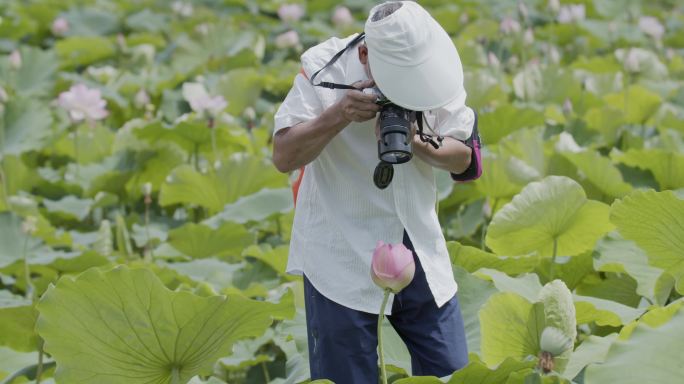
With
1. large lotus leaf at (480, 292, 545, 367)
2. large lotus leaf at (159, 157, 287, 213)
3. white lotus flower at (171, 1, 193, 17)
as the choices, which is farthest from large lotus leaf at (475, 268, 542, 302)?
white lotus flower at (171, 1, 193, 17)

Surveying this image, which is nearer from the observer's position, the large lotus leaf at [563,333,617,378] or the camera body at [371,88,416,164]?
the camera body at [371,88,416,164]

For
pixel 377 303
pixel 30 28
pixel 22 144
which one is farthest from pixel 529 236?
pixel 30 28

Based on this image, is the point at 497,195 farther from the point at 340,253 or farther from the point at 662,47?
the point at 662,47

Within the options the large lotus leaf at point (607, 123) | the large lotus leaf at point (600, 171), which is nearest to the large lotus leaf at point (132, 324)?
the large lotus leaf at point (600, 171)

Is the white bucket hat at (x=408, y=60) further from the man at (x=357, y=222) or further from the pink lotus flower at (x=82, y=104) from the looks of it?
the pink lotus flower at (x=82, y=104)

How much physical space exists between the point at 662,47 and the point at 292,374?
3.72 m

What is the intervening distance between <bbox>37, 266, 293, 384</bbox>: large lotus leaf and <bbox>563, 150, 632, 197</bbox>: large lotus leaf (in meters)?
1.20

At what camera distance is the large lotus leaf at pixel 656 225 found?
1885mm

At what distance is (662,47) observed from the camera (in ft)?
17.5

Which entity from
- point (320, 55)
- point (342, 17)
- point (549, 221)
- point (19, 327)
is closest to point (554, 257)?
point (549, 221)

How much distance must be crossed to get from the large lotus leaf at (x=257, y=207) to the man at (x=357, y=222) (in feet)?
3.56

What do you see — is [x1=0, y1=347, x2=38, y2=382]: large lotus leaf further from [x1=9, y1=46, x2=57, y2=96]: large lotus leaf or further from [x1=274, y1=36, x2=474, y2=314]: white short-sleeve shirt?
[x1=9, y1=46, x2=57, y2=96]: large lotus leaf

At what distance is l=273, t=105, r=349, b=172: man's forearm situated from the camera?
5.14ft

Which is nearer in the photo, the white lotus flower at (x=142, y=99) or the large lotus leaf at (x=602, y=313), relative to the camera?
the large lotus leaf at (x=602, y=313)
